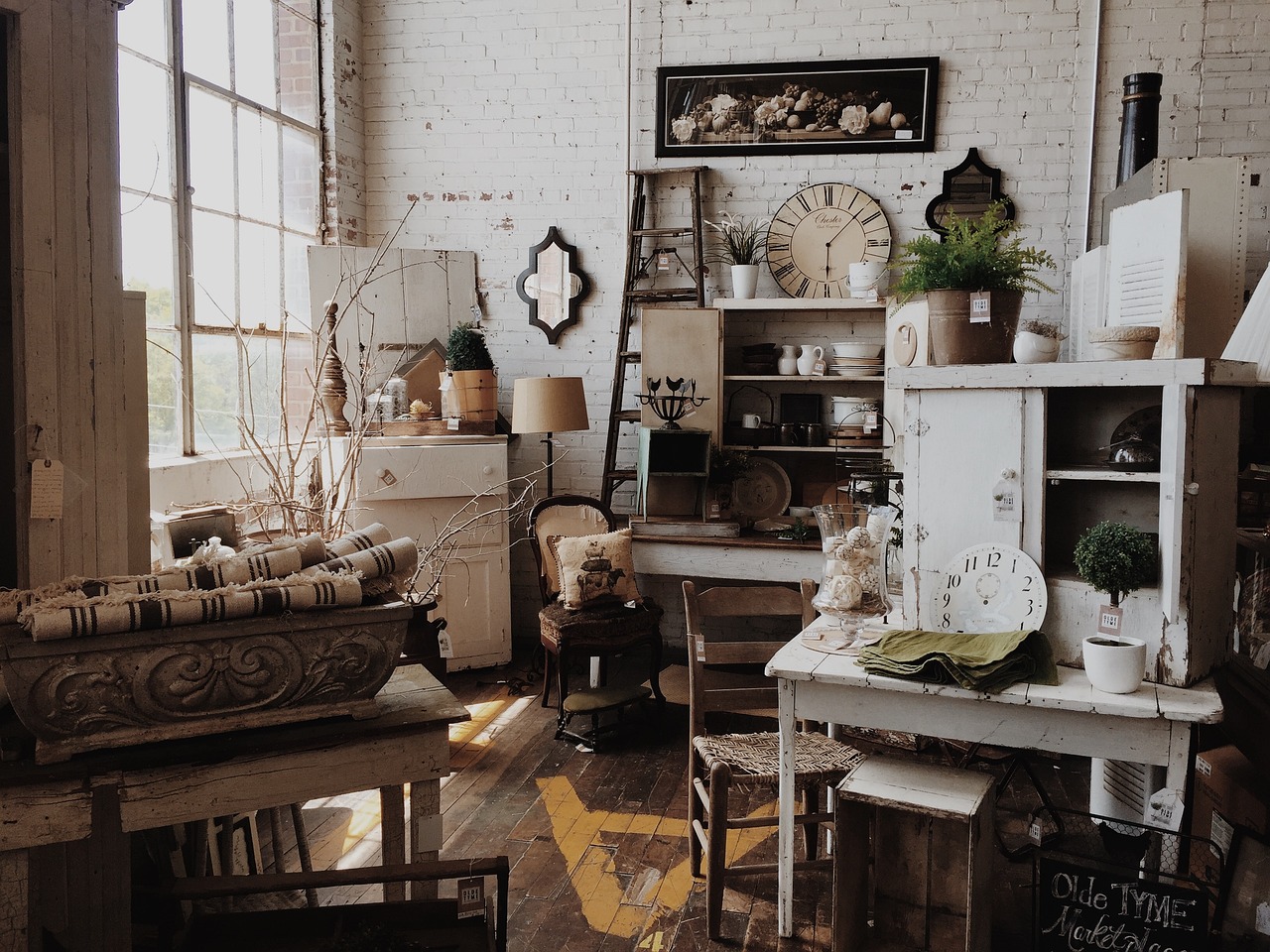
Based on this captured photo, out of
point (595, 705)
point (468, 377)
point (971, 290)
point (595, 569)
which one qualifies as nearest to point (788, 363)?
point (595, 569)

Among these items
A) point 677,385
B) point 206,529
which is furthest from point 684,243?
point 206,529

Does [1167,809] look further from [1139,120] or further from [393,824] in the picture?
[1139,120]

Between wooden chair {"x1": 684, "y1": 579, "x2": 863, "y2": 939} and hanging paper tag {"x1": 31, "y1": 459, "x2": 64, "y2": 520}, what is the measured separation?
1659 mm

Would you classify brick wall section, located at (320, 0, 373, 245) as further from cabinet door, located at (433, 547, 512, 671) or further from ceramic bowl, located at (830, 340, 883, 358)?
ceramic bowl, located at (830, 340, 883, 358)

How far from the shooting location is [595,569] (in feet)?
14.5

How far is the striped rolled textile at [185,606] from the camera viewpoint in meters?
1.59

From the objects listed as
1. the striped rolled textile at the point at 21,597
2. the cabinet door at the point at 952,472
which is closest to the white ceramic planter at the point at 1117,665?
the cabinet door at the point at 952,472

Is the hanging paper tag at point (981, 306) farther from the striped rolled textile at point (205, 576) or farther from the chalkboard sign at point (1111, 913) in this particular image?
the striped rolled textile at point (205, 576)

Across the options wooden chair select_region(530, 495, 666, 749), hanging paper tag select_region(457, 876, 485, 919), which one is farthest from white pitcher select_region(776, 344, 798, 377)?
hanging paper tag select_region(457, 876, 485, 919)

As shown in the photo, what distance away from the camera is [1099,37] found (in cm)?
471

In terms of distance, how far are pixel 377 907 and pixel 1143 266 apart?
11.1 feet

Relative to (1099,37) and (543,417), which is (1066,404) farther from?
(1099,37)

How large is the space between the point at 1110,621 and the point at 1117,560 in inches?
5.7

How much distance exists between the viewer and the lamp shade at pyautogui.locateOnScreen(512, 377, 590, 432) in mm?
4672
